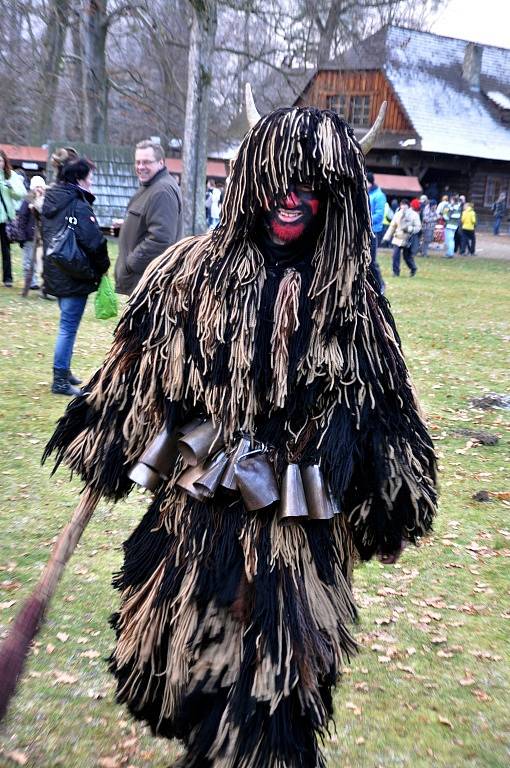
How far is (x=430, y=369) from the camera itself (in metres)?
10.2

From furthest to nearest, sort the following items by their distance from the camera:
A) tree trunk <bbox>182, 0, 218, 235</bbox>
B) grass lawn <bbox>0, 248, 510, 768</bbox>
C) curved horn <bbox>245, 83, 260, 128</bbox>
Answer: tree trunk <bbox>182, 0, 218, 235</bbox> → grass lawn <bbox>0, 248, 510, 768</bbox> → curved horn <bbox>245, 83, 260, 128</bbox>

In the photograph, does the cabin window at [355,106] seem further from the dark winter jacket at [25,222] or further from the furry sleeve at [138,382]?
the furry sleeve at [138,382]

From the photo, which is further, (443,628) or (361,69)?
(361,69)

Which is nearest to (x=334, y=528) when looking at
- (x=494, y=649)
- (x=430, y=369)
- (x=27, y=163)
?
(x=494, y=649)

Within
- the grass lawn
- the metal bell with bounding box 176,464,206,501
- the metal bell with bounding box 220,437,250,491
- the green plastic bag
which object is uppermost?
the metal bell with bounding box 220,437,250,491

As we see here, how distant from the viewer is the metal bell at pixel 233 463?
2.54 metres

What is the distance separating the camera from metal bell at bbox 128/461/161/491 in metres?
2.69

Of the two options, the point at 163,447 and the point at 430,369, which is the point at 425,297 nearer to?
the point at 430,369

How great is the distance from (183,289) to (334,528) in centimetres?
85

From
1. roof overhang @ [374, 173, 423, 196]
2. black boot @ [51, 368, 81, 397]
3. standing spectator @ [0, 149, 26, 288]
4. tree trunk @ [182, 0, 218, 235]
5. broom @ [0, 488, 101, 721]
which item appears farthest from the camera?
roof overhang @ [374, 173, 423, 196]

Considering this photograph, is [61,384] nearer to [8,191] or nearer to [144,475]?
[8,191]

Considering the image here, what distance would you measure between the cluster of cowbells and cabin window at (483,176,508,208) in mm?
40040

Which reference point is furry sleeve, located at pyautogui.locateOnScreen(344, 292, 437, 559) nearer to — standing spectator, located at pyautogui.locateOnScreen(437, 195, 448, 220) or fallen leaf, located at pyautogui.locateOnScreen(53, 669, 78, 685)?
fallen leaf, located at pyautogui.locateOnScreen(53, 669, 78, 685)

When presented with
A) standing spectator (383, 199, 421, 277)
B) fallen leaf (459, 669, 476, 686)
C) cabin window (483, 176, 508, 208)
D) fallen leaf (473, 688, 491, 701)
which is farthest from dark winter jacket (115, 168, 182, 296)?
cabin window (483, 176, 508, 208)
